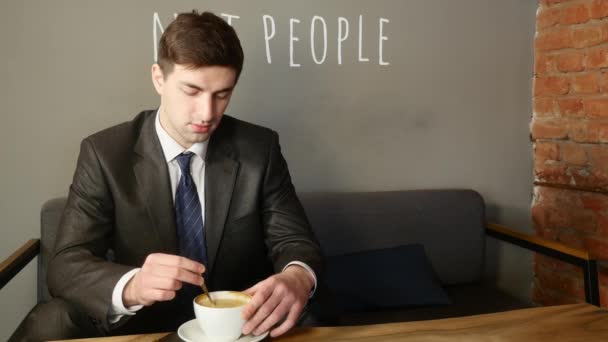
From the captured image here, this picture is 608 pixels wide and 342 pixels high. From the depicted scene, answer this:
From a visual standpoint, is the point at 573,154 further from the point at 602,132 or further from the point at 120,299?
the point at 120,299

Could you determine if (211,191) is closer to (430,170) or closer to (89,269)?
(89,269)

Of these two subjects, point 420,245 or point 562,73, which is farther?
point 562,73

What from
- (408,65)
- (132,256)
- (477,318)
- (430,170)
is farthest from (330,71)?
(477,318)

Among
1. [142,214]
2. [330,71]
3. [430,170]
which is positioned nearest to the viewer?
[142,214]

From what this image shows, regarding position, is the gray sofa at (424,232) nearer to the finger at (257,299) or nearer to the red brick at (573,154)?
the red brick at (573,154)

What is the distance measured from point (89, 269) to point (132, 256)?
337 mm

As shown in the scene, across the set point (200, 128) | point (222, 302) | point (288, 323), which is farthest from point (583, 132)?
point (222, 302)

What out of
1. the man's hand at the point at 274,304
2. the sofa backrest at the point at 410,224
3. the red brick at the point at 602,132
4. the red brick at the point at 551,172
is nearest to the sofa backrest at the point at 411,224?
the sofa backrest at the point at 410,224

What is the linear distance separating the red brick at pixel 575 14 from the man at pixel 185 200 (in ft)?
4.94

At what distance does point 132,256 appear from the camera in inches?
64.7

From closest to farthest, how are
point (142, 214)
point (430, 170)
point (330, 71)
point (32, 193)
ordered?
point (142, 214), point (32, 193), point (330, 71), point (430, 170)

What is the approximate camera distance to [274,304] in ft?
3.76

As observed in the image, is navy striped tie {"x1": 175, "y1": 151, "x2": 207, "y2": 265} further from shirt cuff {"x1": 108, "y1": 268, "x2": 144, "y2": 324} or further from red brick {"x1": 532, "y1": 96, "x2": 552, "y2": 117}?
red brick {"x1": 532, "y1": 96, "x2": 552, "y2": 117}

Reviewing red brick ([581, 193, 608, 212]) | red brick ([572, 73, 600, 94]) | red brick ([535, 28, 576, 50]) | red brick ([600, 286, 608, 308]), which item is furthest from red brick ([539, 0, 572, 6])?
red brick ([600, 286, 608, 308])
